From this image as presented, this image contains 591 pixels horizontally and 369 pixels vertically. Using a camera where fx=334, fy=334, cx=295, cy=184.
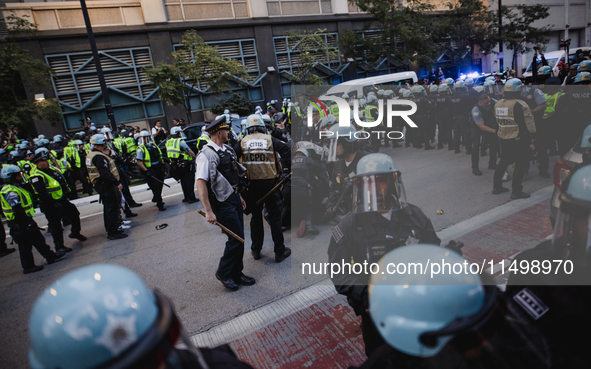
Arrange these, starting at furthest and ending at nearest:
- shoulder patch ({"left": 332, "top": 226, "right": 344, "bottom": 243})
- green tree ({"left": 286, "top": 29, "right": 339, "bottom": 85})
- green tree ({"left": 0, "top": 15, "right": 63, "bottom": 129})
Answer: green tree ({"left": 286, "top": 29, "right": 339, "bottom": 85}) < green tree ({"left": 0, "top": 15, "right": 63, "bottom": 129}) < shoulder patch ({"left": 332, "top": 226, "right": 344, "bottom": 243})

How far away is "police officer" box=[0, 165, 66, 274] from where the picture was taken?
17.9 feet

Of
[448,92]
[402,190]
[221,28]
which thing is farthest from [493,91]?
[221,28]

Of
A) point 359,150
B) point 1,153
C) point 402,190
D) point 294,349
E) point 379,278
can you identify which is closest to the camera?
point 379,278

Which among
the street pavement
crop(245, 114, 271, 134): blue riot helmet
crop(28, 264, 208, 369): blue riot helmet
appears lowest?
the street pavement

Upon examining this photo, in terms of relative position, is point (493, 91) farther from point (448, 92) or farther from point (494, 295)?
point (494, 295)

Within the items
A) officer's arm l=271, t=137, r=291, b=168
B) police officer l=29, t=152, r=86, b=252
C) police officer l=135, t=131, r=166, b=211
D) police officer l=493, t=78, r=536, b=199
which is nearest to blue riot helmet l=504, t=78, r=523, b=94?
police officer l=493, t=78, r=536, b=199

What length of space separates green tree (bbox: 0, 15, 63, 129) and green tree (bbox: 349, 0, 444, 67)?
17218mm

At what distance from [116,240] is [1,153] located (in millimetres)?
6244

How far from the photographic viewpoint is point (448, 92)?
8133mm

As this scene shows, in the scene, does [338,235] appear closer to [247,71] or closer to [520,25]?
[247,71]

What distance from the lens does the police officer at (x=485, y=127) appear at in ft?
20.9

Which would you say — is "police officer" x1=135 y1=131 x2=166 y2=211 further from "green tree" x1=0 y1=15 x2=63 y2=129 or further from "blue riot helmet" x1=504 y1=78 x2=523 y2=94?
"green tree" x1=0 y1=15 x2=63 y2=129

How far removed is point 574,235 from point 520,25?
3019 centimetres

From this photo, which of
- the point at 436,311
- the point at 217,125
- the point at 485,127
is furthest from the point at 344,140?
the point at 485,127
